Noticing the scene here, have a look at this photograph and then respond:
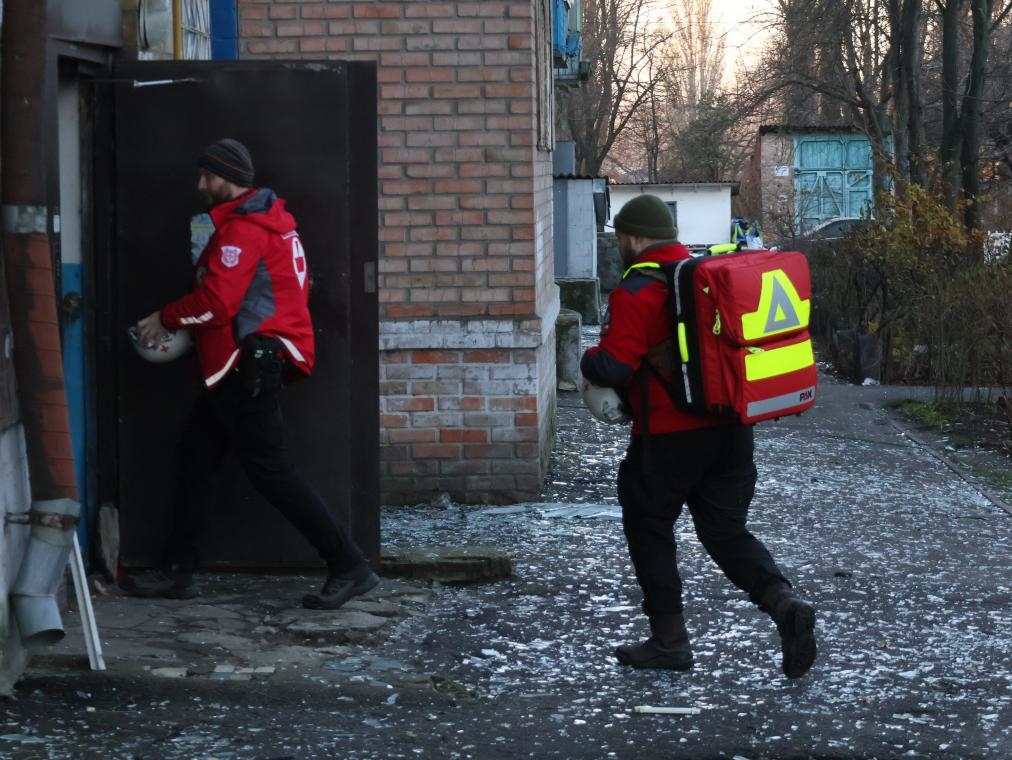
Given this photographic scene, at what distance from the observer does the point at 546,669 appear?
16.5ft

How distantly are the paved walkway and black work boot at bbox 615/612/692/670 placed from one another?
5cm

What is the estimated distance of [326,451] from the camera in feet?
19.0

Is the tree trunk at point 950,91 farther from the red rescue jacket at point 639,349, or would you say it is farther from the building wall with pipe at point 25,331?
the building wall with pipe at point 25,331

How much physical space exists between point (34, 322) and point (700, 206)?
43.2 metres

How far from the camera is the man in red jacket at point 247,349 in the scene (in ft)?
16.6

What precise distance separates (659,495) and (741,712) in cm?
77

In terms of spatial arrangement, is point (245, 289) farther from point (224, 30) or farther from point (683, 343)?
point (224, 30)

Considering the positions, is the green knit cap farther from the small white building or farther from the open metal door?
the small white building

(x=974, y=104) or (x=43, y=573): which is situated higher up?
(x=974, y=104)

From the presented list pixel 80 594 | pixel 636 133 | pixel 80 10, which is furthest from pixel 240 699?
pixel 636 133

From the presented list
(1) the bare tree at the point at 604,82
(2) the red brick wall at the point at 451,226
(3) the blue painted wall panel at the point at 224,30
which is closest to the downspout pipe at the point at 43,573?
(2) the red brick wall at the point at 451,226

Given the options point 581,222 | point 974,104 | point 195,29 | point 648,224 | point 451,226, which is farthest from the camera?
point 581,222

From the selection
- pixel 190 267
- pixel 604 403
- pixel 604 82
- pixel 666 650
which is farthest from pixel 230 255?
pixel 604 82

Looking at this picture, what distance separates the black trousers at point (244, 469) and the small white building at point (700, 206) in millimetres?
41574
